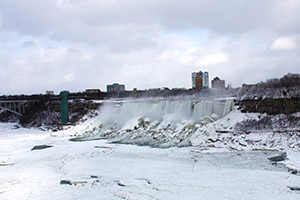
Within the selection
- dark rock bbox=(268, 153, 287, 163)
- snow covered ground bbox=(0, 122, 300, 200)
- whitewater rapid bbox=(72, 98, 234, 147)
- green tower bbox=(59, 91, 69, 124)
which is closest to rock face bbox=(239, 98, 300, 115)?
whitewater rapid bbox=(72, 98, 234, 147)

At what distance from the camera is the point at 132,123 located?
96.6ft

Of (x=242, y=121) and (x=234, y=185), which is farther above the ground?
(x=242, y=121)

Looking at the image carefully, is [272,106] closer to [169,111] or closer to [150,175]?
[169,111]

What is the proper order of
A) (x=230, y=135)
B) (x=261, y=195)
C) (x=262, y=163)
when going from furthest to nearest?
(x=230, y=135)
(x=262, y=163)
(x=261, y=195)

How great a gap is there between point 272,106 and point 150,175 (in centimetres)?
1560

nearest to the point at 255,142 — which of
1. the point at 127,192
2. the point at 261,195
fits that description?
the point at 261,195

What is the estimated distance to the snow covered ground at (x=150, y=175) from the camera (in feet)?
36.0

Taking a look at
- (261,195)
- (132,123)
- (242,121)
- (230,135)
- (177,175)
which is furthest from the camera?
(132,123)

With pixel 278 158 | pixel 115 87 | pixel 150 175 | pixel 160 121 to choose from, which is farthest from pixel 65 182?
pixel 115 87

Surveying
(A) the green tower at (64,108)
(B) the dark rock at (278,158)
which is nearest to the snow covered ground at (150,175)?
(B) the dark rock at (278,158)

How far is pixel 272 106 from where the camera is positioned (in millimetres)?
24172

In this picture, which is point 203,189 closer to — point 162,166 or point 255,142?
point 162,166

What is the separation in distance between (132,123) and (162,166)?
14.6 meters

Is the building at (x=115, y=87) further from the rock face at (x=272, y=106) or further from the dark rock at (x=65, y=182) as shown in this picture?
the dark rock at (x=65, y=182)
